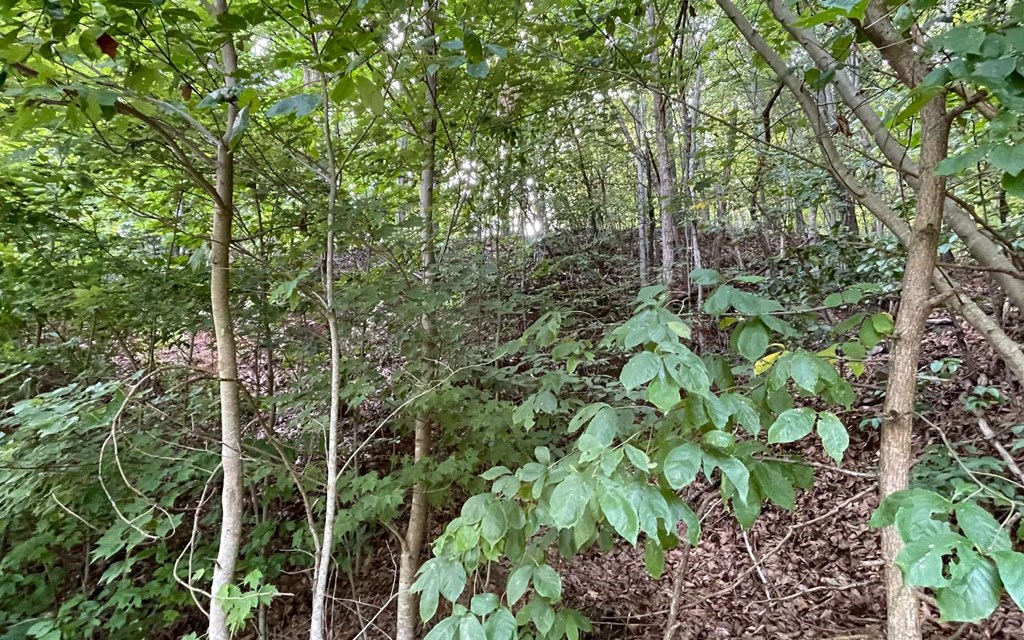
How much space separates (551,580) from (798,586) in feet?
8.30

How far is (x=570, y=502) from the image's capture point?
1.01m

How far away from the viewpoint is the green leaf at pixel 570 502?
39.3 inches

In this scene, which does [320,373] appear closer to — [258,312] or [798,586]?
[258,312]

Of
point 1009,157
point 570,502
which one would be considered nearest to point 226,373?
point 570,502

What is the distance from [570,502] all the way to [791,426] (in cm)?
52

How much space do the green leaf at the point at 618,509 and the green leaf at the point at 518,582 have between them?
0.49 meters

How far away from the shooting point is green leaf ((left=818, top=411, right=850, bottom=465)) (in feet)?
3.21

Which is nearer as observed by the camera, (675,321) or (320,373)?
(675,321)

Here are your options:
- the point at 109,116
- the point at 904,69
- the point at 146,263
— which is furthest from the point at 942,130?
the point at 146,263

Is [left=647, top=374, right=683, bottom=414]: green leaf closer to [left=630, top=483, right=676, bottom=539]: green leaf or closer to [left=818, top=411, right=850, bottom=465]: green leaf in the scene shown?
[left=630, top=483, right=676, bottom=539]: green leaf

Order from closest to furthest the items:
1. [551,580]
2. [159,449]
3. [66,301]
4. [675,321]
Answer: [675,321] < [551,580] < [66,301] < [159,449]

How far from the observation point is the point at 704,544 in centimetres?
351

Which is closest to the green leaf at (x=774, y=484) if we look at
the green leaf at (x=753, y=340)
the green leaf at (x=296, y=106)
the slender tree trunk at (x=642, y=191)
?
the green leaf at (x=753, y=340)

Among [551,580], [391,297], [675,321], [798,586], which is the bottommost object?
[798,586]
